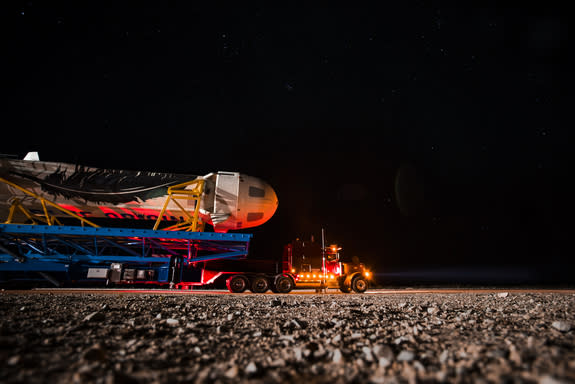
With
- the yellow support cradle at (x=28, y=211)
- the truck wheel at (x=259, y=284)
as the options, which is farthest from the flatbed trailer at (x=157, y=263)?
the yellow support cradle at (x=28, y=211)

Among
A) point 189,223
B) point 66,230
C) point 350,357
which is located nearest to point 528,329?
point 350,357

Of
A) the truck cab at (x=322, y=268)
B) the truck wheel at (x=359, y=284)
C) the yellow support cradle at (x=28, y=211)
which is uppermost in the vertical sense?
the yellow support cradle at (x=28, y=211)

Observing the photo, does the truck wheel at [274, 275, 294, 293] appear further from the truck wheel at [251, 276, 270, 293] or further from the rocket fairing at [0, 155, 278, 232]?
the rocket fairing at [0, 155, 278, 232]

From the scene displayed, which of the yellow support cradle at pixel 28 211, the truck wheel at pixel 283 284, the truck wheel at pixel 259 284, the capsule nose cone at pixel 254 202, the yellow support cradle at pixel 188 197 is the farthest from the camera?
the capsule nose cone at pixel 254 202

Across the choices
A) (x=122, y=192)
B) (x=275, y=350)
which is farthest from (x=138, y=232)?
(x=275, y=350)

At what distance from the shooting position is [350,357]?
269 centimetres

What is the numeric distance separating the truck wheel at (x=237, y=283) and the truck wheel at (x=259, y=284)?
0.35 m

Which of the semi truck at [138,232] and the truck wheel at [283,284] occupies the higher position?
the semi truck at [138,232]

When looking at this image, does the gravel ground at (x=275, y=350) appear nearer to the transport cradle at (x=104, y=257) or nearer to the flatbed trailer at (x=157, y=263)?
the transport cradle at (x=104, y=257)

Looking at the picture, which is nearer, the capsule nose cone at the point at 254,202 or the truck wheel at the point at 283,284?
the truck wheel at the point at 283,284

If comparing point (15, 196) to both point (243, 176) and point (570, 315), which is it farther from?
point (570, 315)

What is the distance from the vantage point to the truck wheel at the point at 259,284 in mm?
10938

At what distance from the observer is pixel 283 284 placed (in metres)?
11.4

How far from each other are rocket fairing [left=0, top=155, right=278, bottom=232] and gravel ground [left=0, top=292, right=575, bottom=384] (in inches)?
255
